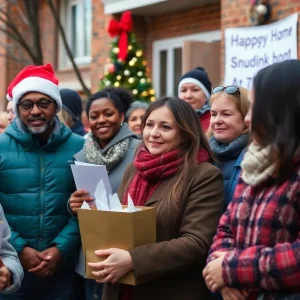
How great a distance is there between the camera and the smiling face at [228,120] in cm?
405

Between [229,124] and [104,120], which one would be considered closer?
[229,124]

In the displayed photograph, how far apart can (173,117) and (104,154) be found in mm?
1119

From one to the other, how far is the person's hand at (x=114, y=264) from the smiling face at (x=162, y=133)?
58 cm

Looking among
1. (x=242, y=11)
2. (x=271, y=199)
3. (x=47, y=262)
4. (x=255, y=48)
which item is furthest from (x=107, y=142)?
(x=242, y=11)

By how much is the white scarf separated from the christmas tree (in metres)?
7.24

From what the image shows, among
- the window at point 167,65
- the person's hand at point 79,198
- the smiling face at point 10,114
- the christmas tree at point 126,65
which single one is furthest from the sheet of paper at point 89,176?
the window at point 167,65

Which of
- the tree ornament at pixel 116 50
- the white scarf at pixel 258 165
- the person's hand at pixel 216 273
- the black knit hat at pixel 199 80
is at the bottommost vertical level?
the person's hand at pixel 216 273

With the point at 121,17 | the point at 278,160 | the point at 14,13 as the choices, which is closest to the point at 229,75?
the point at 121,17

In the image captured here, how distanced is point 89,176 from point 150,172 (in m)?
0.61

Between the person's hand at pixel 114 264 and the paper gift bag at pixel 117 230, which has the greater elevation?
the paper gift bag at pixel 117 230

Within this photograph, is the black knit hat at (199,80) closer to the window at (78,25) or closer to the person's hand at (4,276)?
the person's hand at (4,276)

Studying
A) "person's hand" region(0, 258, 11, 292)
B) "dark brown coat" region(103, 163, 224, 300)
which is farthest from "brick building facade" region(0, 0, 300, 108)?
"person's hand" region(0, 258, 11, 292)

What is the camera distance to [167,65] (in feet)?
39.7

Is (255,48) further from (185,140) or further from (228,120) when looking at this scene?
(185,140)
